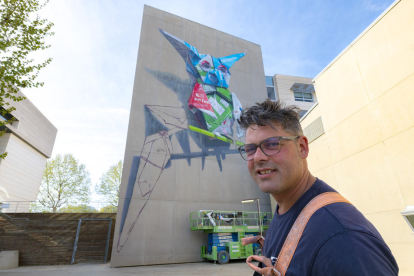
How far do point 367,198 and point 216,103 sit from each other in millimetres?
13018

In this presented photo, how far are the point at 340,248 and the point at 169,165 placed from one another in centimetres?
1587

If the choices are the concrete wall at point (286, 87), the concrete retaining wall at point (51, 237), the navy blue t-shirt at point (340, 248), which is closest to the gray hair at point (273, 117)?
the navy blue t-shirt at point (340, 248)

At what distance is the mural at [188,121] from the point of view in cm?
1531

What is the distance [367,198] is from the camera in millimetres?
10672

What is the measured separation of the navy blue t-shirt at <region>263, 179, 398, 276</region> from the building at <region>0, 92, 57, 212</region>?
29169mm

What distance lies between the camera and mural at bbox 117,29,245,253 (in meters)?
15.3

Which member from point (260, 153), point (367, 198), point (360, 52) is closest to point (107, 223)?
point (367, 198)

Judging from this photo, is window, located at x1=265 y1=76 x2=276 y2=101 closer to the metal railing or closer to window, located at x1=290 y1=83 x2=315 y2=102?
window, located at x1=290 y1=83 x2=315 y2=102

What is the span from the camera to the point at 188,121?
18.1m

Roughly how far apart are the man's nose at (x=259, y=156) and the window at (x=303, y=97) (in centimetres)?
2986

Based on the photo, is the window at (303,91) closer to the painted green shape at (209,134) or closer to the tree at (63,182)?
the painted green shape at (209,134)

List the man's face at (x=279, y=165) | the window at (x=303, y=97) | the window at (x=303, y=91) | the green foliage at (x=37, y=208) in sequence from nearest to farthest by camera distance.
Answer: the man's face at (x=279, y=165) < the window at (x=303, y=91) < the window at (x=303, y=97) < the green foliage at (x=37, y=208)

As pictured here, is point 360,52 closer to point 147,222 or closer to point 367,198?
point 367,198

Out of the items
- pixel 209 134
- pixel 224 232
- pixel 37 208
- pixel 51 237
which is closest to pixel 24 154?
pixel 37 208
